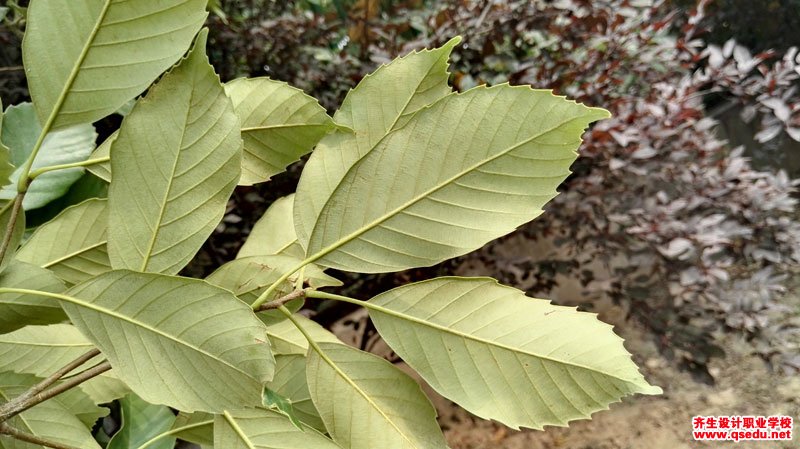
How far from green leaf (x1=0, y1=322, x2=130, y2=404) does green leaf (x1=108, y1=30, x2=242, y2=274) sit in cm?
15

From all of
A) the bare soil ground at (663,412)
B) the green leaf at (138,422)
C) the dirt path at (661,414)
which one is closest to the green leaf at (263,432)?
the green leaf at (138,422)

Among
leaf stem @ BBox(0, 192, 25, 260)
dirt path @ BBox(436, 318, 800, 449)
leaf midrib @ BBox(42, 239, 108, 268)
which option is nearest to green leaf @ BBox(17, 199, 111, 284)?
leaf midrib @ BBox(42, 239, 108, 268)

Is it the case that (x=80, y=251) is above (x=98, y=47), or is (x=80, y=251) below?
below

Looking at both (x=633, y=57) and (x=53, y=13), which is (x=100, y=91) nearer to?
(x=53, y=13)

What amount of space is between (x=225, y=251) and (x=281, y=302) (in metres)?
1.09

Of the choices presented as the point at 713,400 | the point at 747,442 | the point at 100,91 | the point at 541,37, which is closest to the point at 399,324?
the point at 100,91

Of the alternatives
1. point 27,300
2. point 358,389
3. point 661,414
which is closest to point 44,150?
point 27,300

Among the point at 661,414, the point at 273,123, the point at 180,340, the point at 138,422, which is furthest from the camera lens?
the point at 661,414

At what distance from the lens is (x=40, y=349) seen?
0.41m

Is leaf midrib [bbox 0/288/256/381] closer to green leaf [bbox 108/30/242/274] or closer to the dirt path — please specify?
green leaf [bbox 108/30/242/274]

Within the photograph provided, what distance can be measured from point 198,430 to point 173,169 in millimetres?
185

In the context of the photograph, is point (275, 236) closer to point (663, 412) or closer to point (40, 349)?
point (40, 349)

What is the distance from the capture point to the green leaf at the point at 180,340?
258 millimetres

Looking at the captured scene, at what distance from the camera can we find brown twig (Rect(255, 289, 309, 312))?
0.99 feet
